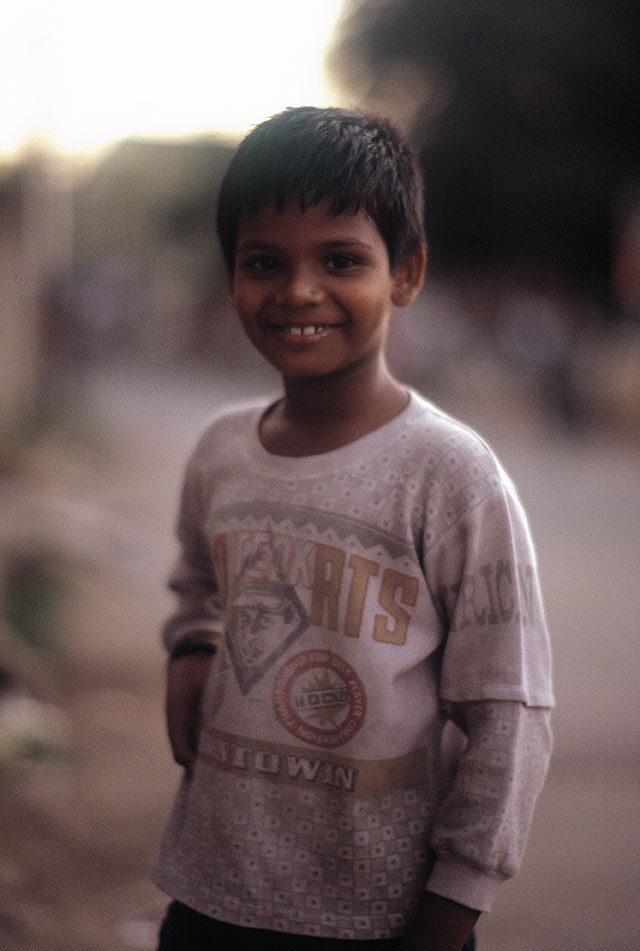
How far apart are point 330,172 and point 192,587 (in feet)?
2.42

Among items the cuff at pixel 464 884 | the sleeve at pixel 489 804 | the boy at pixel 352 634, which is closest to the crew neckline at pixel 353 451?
the boy at pixel 352 634

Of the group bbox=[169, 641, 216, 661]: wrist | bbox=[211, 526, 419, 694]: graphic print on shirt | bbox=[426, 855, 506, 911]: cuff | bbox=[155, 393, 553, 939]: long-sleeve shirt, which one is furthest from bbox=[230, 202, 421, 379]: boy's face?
bbox=[426, 855, 506, 911]: cuff

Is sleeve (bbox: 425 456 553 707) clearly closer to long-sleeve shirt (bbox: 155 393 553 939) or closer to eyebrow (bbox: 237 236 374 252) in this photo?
long-sleeve shirt (bbox: 155 393 553 939)

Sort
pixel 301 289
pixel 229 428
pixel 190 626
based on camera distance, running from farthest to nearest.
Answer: pixel 190 626, pixel 229 428, pixel 301 289

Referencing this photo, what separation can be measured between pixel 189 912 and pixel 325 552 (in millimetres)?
539

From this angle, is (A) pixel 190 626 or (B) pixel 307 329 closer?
(B) pixel 307 329

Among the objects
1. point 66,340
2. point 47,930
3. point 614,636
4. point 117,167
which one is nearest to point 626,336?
point 66,340

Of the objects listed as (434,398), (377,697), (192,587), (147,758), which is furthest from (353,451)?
(434,398)

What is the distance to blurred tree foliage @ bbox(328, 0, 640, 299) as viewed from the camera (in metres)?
19.5

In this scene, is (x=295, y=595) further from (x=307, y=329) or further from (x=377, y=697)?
(x=307, y=329)

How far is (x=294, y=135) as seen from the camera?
142 centimetres

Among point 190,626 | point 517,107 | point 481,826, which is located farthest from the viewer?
point 517,107

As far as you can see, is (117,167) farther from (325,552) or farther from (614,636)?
(325,552)

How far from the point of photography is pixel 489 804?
1288mm
